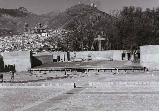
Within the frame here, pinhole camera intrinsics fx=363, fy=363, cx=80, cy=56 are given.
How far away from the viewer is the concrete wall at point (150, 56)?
3210 cm

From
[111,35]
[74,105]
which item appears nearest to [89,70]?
[74,105]

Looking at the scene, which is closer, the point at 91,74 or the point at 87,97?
the point at 87,97

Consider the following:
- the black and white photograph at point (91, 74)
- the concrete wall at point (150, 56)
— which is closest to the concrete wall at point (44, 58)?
the black and white photograph at point (91, 74)

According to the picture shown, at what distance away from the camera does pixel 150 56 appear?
32500mm

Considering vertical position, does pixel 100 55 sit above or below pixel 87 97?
above

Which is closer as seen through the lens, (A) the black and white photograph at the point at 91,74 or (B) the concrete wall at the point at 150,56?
(A) the black and white photograph at the point at 91,74

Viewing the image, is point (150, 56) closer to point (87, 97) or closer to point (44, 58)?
point (87, 97)

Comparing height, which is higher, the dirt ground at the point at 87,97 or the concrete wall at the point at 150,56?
the concrete wall at the point at 150,56

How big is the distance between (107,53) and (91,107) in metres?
34.2

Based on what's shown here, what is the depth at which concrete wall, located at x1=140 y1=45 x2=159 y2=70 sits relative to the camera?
1264 inches

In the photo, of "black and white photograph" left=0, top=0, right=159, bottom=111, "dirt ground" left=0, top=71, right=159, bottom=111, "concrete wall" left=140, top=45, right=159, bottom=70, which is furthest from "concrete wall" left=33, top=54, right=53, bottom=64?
"dirt ground" left=0, top=71, right=159, bottom=111

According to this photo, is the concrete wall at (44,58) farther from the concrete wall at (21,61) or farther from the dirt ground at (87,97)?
the dirt ground at (87,97)

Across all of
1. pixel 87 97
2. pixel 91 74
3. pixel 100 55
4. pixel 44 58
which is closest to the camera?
pixel 87 97

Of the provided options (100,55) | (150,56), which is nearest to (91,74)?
(150,56)
